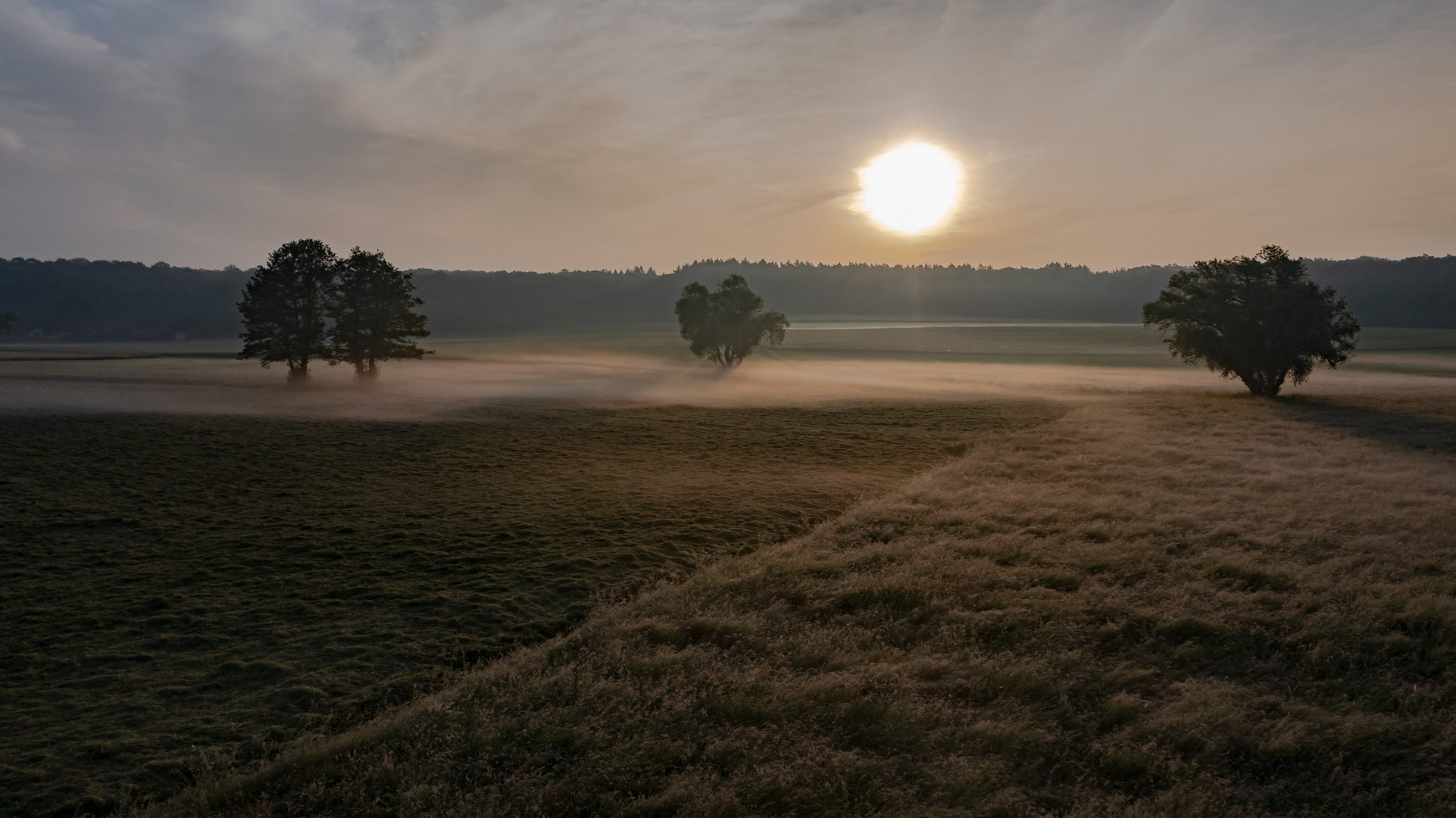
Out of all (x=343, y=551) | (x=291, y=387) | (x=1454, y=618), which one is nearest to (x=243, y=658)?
(x=343, y=551)

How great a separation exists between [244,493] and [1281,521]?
2766cm

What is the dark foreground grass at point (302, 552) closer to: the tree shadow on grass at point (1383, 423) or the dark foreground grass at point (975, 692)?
the dark foreground grass at point (975, 692)

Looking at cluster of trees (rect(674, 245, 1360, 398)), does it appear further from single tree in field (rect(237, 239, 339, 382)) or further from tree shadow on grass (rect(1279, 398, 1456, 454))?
single tree in field (rect(237, 239, 339, 382))

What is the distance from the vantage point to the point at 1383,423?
109ft

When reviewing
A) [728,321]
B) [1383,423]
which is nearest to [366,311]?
[728,321]

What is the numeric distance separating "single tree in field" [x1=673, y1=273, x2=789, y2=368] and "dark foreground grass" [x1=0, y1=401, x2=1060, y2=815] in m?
41.3

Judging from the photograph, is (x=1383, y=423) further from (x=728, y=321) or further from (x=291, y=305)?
(x=291, y=305)

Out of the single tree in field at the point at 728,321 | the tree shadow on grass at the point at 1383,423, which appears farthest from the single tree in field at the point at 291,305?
the tree shadow on grass at the point at 1383,423

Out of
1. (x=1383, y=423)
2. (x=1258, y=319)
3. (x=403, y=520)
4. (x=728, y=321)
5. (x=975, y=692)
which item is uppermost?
(x=728, y=321)

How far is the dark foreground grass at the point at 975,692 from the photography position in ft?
25.0

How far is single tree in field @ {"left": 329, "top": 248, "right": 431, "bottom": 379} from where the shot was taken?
53.9 metres

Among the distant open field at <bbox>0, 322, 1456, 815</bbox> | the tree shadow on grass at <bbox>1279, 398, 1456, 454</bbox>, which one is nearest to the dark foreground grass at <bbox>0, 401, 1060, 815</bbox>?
the distant open field at <bbox>0, 322, 1456, 815</bbox>

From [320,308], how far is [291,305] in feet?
6.54

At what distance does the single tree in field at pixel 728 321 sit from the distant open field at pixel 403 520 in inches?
1001
